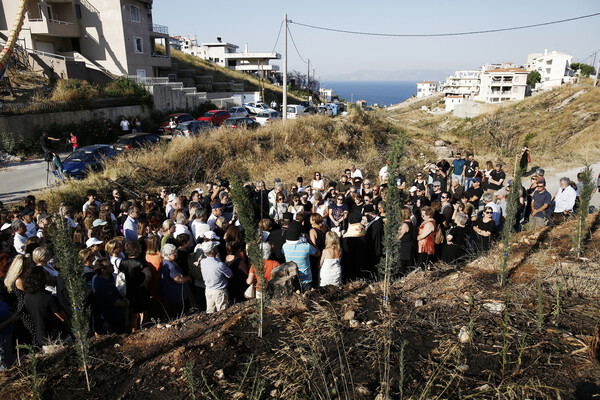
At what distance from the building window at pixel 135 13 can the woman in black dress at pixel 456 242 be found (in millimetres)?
36477

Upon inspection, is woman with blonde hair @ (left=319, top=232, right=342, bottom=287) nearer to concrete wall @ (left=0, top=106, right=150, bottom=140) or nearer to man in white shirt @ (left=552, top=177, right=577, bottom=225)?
man in white shirt @ (left=552, top=177, right=577, bottom=225)

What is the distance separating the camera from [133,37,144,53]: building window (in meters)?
33.6

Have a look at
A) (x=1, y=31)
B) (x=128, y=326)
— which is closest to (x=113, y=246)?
(x=128, y=326)

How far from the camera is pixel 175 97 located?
3145 centimetres

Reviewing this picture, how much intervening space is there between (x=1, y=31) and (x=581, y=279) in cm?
3839

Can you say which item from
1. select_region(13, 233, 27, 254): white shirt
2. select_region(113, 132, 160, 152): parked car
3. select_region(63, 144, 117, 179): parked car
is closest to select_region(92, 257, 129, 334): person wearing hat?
select_region(13, 233, 27, 254): white shirt

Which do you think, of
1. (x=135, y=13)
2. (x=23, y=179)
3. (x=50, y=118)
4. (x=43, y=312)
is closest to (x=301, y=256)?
(x=43, y=312)

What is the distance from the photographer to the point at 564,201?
8328 millimetres

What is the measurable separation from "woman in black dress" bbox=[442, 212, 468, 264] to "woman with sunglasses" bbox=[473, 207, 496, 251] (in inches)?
18.9

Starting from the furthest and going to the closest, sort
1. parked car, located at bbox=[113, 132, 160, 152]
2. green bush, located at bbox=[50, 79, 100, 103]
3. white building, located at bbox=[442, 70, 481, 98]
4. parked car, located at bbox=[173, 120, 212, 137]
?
white building, located at bbox=[442, 70, 481, 98], green bush, located at bbox=[50, 79, 100, 103], parked car, located at bbox=[173, 120, 212, 137], parked car, located at bbox=[113, 132, 160, 152]

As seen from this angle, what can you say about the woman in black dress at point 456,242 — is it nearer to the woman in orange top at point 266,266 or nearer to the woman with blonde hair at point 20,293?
the woman in orange top at point 266,266

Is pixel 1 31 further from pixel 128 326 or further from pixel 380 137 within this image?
pixel 128 326

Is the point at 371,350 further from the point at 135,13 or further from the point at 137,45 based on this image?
the point at 135,13

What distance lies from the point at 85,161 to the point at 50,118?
9241 mm
